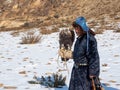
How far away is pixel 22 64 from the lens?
11.6 meters

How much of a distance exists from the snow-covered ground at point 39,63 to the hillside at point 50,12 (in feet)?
37.6

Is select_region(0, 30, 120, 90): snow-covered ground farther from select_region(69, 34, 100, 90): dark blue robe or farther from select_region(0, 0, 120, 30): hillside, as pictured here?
select_region(0, 0, 120, 30): hillside

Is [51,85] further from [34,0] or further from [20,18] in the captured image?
[34,0]

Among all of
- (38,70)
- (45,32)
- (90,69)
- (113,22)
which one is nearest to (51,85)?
(38,70)

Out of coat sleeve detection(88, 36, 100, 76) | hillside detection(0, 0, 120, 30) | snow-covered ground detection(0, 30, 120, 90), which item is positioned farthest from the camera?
hillside detection(0, 0, 120, 30)

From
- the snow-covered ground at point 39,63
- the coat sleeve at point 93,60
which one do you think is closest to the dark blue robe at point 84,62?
the coat sleeve at point 93,60

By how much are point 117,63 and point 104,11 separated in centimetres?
1991

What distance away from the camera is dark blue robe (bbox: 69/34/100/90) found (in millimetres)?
5586

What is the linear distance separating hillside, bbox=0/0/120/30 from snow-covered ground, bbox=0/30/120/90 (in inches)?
451

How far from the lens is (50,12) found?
33094 mm

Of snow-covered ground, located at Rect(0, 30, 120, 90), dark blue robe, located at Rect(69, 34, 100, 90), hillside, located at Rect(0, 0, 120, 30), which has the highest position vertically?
dark blue robe, located at Rect(69, 34, 100, 90)

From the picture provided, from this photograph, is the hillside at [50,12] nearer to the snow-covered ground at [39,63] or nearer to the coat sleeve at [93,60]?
the snow-covered ground at [39,63]

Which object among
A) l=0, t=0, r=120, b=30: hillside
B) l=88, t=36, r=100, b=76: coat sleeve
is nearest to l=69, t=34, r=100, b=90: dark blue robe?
l=88, t=36, r=100, b=76: coat sleeve

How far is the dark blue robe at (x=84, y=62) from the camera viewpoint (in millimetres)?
5586
